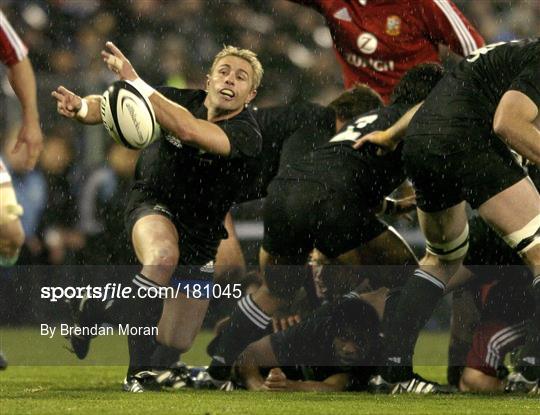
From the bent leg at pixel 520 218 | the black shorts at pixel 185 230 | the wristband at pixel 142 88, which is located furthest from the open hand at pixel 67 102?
the bent leg at pixel 520 218

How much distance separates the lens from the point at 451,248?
634 cm

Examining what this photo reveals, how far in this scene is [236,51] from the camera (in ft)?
21.9

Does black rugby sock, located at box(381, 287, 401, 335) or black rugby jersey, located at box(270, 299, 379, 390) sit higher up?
black rugby sock, located at box(381, 287, 401, 335)

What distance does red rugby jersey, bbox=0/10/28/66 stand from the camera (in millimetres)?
7141

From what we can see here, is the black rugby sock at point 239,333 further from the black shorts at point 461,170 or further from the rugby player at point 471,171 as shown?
the black shorts at point 461,170

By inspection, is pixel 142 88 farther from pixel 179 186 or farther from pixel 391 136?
pixel 391 136

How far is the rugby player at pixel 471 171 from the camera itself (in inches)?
225

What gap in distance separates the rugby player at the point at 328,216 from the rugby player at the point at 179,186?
264 millimetres

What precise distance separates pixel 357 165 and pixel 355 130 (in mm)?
248

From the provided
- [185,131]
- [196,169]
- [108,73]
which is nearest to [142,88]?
[185,131]

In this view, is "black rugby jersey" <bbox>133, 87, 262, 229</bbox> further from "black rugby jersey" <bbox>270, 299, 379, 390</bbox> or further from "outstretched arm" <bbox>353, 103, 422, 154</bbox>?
"black rugby jersey" <bbox>270, 299, 379, 390</bbox>

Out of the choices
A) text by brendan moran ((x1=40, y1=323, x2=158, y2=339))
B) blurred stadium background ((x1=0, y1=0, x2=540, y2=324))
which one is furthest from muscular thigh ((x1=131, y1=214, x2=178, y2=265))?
blurred stadium background ((x1=0, y1=0, x2=540, y2=324))

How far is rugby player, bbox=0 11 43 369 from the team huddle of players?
49 cm

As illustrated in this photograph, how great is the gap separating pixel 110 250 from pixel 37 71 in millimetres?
2135
